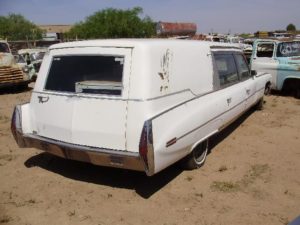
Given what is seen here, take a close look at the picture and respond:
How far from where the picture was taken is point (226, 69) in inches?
233

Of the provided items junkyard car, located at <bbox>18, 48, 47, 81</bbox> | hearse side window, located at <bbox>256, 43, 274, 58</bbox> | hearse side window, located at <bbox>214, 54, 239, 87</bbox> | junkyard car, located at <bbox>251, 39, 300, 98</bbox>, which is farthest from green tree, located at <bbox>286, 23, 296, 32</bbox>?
hearse side window, located at <bbox>214, 54, 239, 87</bbox>

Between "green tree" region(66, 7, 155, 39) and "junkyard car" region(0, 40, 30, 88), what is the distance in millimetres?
22774

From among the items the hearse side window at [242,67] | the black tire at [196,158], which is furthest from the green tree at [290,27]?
the black tire at [196,158]

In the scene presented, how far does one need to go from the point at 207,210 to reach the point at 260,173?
4.33 feet

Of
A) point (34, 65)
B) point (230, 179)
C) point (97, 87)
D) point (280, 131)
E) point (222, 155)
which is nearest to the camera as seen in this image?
point (97, 87)

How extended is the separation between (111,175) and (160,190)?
770 millimetres

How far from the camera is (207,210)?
3.87 m

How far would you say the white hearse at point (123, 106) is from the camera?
388 cm

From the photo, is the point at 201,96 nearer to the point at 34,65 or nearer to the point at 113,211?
the point at 113,211

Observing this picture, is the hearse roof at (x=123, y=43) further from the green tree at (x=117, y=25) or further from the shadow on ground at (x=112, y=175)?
the green tree at (x=117, y=25)

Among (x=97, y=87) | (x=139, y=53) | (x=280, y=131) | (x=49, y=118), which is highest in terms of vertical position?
(x=139, y=53)

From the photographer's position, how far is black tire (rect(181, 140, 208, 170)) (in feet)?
15.6

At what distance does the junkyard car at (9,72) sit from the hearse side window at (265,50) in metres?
8.34

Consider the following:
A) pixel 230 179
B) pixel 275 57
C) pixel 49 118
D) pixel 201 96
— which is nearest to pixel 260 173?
pixel 230 179
